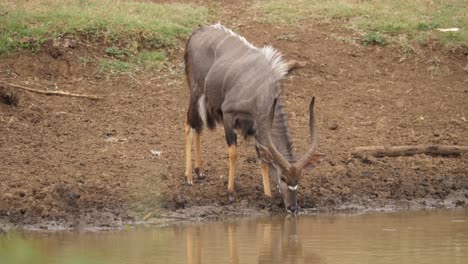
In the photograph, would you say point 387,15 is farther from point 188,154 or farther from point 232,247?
point 232,247

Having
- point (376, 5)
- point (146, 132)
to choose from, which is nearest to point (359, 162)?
point (146, 132)

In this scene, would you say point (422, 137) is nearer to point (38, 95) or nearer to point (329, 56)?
point (329, 56)

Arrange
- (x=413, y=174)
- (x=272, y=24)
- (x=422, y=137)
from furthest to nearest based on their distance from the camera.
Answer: (x=272, y=24), (x=422, y=137), (x=413, y=174)

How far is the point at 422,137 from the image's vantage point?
458 inches

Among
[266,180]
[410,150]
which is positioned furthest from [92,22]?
[410,150]

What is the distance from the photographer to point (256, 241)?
828cm

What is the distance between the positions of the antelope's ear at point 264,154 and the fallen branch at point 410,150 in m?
1.74

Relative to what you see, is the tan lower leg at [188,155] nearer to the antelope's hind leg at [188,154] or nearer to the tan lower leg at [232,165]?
the antelope's hind leg at [188,154]

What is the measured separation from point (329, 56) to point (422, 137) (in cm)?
251

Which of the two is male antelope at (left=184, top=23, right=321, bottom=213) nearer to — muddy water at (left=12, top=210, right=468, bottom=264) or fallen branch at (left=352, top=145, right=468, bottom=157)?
muddy water at (left=12, top=210, right=468, bottom=264)

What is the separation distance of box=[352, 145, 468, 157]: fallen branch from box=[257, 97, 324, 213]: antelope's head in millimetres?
1597

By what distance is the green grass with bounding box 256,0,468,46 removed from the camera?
47.1 ft

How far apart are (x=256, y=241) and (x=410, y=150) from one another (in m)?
3.40

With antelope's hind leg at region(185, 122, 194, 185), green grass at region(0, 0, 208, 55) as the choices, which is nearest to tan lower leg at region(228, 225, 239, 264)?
antelope's hind leg at region(185, 122, 194, 185)
